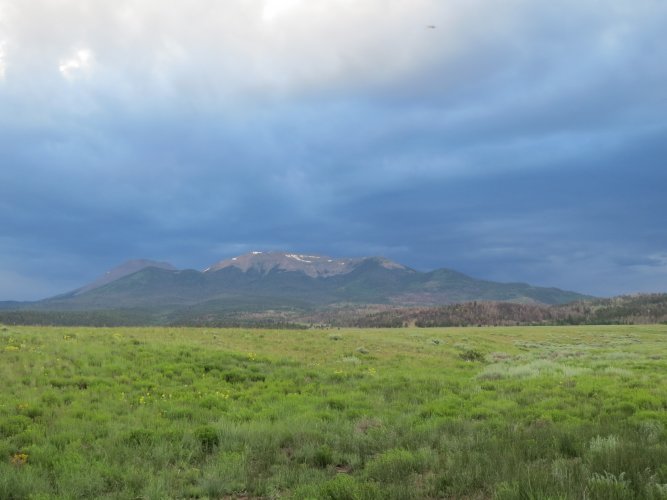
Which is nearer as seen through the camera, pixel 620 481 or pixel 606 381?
pixel 620 481

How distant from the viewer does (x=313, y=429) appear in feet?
38.8

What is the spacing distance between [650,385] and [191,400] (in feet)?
55.6

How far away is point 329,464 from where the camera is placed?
9.94m

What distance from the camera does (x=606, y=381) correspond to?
17.4 m

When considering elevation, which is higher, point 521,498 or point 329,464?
point 521,498

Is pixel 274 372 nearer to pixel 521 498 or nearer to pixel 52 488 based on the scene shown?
pixel 52 488

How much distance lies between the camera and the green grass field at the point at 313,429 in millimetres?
7832

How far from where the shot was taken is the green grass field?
7832mm

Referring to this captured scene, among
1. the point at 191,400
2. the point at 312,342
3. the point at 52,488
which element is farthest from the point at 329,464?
the point at 312,342

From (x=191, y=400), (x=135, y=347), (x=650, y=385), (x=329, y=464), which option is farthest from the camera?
(x=135, y=347)

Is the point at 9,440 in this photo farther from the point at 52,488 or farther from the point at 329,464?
the point at 329,464

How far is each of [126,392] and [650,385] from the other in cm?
1952

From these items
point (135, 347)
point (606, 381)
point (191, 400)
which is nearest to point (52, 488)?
point (191, 400)

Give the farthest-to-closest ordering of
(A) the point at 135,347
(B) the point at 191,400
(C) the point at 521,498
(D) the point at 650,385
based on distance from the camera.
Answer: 1. (A) the point at 135,347
2. (D) the point at 650,385
3. (B) the point at 191,400
4. (C) the point at 521,498
